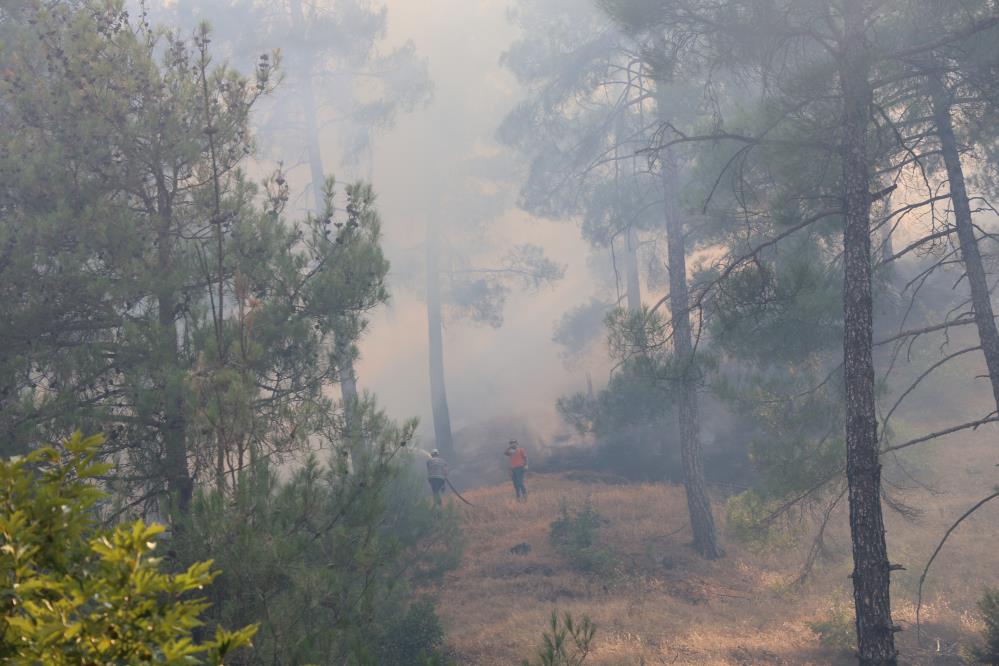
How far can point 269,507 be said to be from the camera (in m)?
6.05

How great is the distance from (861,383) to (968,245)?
11.2ft

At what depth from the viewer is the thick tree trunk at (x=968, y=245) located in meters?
9.54

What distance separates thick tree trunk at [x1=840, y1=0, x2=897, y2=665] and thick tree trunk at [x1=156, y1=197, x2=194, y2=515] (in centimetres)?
659

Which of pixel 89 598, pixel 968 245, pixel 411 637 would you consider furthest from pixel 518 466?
pixel 89 598

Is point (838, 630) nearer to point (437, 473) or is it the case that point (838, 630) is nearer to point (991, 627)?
point (991, 627)

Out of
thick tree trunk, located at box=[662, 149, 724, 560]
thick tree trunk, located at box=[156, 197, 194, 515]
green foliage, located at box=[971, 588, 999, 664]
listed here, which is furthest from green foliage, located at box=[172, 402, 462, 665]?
thick tree trunk, located at box=[662, 149, 724, 560]

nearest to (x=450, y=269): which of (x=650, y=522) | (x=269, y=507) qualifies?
(x=650, y=522)

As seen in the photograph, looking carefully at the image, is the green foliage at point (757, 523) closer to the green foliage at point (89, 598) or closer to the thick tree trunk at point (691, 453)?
the thick tree trunk at point (691, 453)

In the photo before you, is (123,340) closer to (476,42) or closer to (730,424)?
(730,424)

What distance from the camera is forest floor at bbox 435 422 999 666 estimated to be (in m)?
11.1

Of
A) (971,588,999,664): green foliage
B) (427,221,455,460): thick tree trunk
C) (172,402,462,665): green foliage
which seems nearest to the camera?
(172,402,462,665): green foliage

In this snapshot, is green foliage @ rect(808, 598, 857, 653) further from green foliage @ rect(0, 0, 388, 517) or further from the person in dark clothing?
the person in dark clothing

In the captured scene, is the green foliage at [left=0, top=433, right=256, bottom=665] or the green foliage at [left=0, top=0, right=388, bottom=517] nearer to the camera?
the green foliage at [left=0, top=433, right=256, bottom=665]

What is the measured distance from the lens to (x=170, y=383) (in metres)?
7.68
